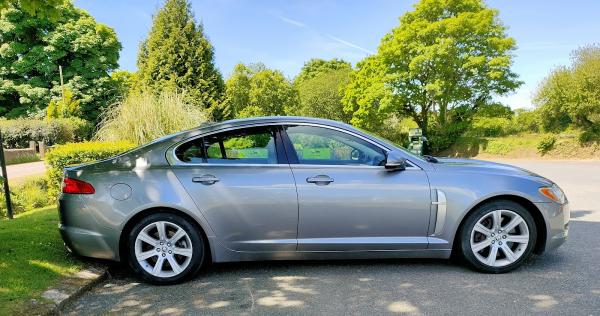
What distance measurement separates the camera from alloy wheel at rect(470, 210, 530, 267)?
4.03m

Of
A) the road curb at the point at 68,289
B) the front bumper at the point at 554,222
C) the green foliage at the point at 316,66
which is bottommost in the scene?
the road curb at the point at 68,289

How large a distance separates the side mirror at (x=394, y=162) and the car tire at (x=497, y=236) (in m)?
0.82

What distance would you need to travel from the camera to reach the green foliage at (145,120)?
11.6 meters

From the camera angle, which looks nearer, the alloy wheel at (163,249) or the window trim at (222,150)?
the alloy wheel at (163,249)

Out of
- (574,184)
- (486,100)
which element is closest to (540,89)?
(486,100)

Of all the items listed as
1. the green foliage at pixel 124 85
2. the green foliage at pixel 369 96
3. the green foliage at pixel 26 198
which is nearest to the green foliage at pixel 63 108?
the green foliage at pixel 124 85

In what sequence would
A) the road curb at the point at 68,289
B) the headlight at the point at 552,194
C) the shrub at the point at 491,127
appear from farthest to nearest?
1. the shrub at the point at 491,127
2. the headlight at the point at 552,194
3. the road curb at the point at 68,289

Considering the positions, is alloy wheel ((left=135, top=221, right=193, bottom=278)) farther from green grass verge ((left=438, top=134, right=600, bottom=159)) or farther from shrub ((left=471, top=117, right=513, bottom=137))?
shrub ((left=471, top=117, right=513, bottom=137))

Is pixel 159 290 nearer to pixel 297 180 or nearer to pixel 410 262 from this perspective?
pixel 297 180

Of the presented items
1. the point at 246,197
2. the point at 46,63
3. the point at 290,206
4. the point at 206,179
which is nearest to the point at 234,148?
the point at 206,179

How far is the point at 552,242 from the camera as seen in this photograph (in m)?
4.08

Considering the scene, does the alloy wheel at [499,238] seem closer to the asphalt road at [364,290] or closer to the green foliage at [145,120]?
the asphalt road at [364,290]

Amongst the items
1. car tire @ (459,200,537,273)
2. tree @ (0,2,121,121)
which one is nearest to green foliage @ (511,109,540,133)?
car tire @ (459,200,537,273)

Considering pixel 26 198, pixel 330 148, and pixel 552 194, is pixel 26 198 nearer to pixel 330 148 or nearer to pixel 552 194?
pixel 330 148
